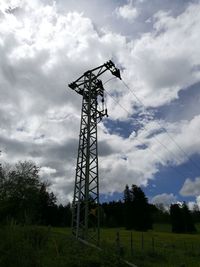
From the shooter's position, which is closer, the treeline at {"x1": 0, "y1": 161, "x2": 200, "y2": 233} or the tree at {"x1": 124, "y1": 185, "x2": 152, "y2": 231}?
the treeline at {"x1": 0, "y1": 161, "x2": 200, "y2": 233}

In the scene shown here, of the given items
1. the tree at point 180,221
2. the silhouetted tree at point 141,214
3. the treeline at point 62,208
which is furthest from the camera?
the tree at point 180,221

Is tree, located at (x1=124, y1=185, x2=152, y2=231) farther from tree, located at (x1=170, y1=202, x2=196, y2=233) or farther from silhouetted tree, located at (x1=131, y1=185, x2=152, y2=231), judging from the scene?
tree, located at (x1=170, y1=202, x2=196, y2=233)

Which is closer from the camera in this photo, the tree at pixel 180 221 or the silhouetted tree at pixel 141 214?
the silhouetted tree at pixel 141 214

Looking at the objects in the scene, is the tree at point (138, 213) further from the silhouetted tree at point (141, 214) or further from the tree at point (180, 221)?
the tree at point (180, 221)

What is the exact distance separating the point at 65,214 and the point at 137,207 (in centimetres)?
1752

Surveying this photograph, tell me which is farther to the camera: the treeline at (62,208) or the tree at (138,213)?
the tree at (138,213)

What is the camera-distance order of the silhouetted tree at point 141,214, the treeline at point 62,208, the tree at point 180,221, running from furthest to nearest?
the tree at point 180,221 → the silhouetted tree at point 141,214 → the treeline at point 62,208

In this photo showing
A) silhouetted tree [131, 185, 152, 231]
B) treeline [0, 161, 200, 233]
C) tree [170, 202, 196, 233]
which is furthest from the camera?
→ tree [170, 202, 196, 233]

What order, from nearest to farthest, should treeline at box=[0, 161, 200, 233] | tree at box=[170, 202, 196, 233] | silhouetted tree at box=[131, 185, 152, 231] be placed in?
treeline at box=[0, 161, 200, 233] → silhouetted tree at box=[131, 185, 152, 231] → tree at box=[170, 202, 196, 233]

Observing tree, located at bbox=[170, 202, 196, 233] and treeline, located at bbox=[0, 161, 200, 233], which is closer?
treeline, located at bbox=[0, 161, 200, 233]

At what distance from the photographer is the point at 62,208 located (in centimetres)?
7512

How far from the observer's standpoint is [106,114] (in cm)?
2011

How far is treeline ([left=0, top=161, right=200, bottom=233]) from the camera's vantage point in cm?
4325

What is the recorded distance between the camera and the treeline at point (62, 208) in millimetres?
43250
